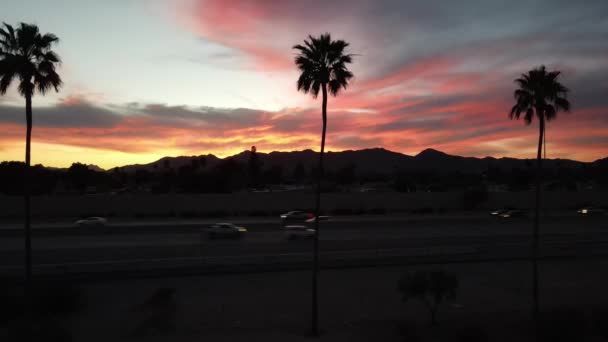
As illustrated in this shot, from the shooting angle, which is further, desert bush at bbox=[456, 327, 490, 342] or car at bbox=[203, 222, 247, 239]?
car at bbox=[203, 222, 247, 239]

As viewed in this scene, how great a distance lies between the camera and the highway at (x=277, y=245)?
28.8 metres

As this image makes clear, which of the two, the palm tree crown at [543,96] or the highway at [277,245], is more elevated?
the palm tree crown at [543,96]

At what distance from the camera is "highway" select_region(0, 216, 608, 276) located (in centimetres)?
2883

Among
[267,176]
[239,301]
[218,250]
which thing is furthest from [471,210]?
[267,176]

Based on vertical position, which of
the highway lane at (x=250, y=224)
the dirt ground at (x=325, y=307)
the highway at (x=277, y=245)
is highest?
the highway lane at (x=250, y=224)

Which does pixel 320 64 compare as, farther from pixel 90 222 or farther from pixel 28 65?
pixel 90 222

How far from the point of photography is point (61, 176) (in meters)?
130

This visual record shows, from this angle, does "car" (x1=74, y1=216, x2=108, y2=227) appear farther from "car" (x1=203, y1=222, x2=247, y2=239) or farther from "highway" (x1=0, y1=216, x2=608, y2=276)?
"car" (x1=203, y1=222, x2=247, y2=239)

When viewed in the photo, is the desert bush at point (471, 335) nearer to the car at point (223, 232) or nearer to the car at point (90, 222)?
the car at point (223, 232)

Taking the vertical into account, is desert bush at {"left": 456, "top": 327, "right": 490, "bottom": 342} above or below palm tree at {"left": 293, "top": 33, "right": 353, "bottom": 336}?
below

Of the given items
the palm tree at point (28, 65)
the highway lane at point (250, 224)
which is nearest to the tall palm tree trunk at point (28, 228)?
the palm tree at point (28, 65)

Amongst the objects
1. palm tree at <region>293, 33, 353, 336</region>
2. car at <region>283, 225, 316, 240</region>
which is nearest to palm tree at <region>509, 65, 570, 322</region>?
palm tree at <region>293, 33, 353, 336</region>

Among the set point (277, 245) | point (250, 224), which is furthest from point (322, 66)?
point (250, 224)

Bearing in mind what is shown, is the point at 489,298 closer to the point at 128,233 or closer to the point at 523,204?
the point at 128,233
